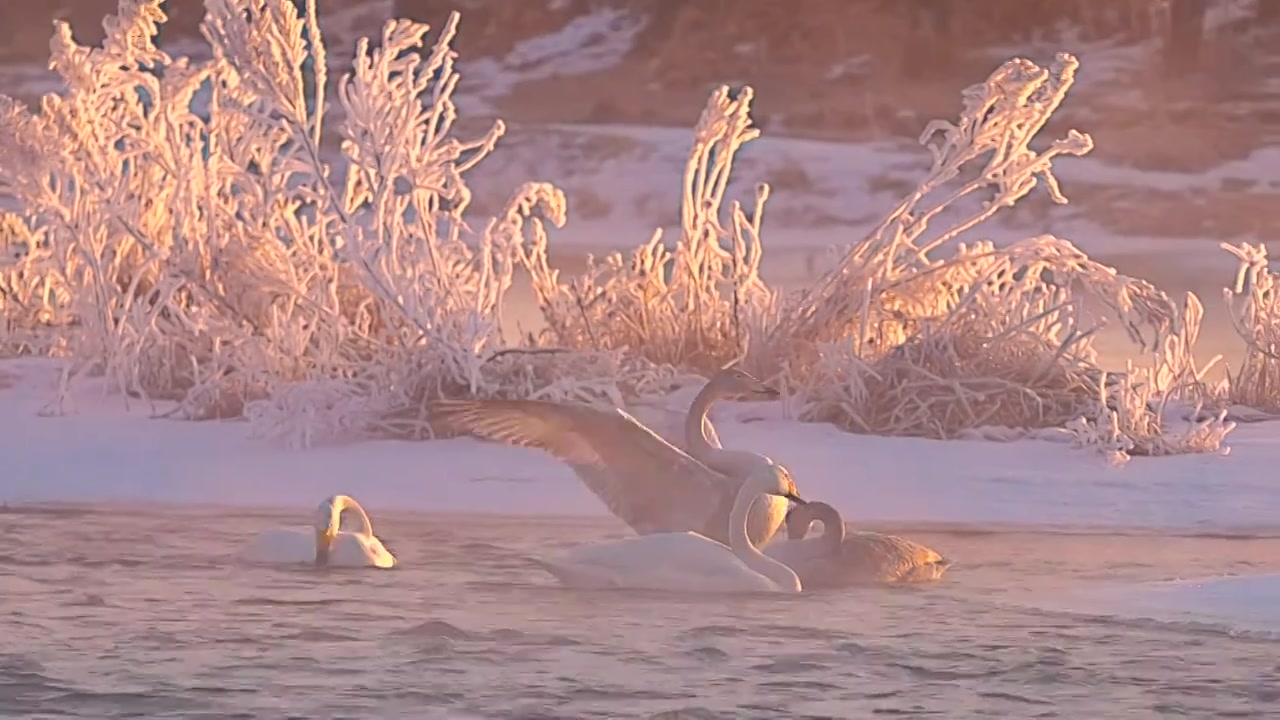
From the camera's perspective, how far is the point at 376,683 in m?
7.31

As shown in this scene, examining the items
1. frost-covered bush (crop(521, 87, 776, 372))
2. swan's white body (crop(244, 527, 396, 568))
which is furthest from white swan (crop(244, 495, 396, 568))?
frost-covered bush (crop(521, 87, 776, 372))

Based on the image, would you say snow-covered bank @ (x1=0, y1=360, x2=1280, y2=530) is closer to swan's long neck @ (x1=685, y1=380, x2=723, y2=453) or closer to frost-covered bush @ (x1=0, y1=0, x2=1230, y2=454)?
frost-covered bush @ (x1=0, y1=0, x2=1230, y2=454)

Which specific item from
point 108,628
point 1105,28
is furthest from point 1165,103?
point 108,628

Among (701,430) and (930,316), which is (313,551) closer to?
(701,430)

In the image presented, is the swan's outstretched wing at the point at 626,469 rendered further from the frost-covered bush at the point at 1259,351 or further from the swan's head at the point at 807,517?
the frost-covered bush at the point at 1259,351

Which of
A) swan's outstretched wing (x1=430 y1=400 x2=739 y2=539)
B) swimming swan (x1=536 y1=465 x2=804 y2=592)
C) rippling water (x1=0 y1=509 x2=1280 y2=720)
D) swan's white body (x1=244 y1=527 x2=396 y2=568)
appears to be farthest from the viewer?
swan's outstretched wing (x1=430 y1=400 x2=739 y2=539)

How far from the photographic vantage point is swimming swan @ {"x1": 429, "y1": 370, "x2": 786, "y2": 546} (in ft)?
31.3

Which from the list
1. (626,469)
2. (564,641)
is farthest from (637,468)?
(564,641)

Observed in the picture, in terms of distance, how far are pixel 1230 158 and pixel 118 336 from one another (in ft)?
46.1

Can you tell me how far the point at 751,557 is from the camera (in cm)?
910

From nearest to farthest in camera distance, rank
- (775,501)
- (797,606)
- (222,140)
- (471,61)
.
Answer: (797,606) < (775,501) < (222,140) < (471,61)

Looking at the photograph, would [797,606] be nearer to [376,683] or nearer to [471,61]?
[376,683]

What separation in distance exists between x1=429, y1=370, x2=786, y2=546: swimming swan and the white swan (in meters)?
0.53

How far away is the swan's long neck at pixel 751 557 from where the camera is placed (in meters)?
9.09
